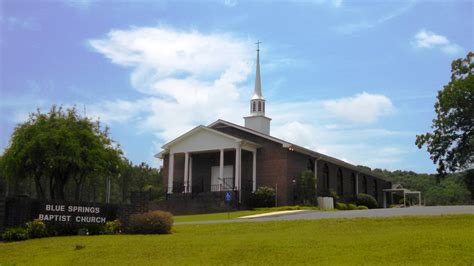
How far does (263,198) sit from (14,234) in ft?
67.1

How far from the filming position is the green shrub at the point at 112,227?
2248 cm

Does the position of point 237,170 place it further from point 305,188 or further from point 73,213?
point 73,213

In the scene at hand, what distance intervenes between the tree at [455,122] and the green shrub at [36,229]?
3532 centimetres

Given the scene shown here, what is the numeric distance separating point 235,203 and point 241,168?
149 inches

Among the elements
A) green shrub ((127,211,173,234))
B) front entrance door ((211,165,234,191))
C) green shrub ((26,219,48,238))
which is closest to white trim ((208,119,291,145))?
front entrance door ((211,165,234,191))

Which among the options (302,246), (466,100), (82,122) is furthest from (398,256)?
(466,100)

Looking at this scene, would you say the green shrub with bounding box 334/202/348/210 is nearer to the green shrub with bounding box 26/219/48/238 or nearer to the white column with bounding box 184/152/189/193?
the white column with bounding box 184/152/189/193

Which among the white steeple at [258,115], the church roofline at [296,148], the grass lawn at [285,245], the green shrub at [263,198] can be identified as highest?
the white steeple at [258,115]

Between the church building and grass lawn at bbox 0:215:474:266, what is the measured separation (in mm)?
18147

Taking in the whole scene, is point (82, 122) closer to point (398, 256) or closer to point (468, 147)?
point (398, 256)

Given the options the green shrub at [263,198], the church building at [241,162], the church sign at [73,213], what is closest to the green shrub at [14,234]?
the church sign at [73,213]

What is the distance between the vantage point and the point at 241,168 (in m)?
41.3

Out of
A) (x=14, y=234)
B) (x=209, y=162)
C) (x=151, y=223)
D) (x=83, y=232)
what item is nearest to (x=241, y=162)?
(x=209, y=162)

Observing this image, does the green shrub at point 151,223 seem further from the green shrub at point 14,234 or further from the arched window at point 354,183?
the arched window at point 354,183
